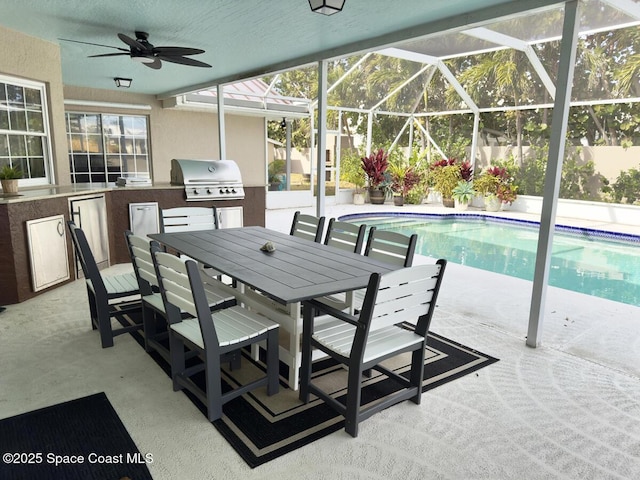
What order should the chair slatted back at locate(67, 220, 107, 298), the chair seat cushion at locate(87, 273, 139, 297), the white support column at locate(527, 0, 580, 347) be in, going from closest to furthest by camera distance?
the white support column at locate(527, 0, 580, 347) → the chair slatted back at locate(67, 220, 107, 298) → the chair seat cushion at locate(87, 273, 139, 297)

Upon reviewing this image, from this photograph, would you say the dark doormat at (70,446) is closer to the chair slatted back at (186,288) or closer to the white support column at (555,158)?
the chair slatted back at (186,288)

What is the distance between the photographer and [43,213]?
4094 mm

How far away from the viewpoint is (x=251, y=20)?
4004 mm

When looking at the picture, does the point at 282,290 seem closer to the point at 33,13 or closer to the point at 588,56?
the point at 33,13

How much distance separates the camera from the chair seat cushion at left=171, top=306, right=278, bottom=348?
224 cm

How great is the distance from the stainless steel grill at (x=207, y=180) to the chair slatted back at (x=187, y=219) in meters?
1.53

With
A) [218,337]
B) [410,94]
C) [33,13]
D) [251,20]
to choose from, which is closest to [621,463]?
[218,337]

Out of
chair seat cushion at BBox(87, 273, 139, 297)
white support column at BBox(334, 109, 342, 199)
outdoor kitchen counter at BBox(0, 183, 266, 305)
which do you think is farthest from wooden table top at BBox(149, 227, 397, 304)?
white support column at BBox(334, 109, 342, 199)

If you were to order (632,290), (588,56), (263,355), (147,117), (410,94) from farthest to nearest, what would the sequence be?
(410,94) → (147,117) → (588,56) → (632,290) → (263,355)

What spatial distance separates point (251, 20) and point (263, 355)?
3062 mm

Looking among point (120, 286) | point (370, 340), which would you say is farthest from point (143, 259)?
point (370, 340)

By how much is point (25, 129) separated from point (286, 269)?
4.19 meters

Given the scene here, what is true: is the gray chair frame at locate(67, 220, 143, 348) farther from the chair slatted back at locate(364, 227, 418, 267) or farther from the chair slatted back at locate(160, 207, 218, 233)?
the chair slatted back at locate(364, 227, 418, 267)

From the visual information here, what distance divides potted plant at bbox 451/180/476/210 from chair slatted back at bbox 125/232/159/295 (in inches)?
375
